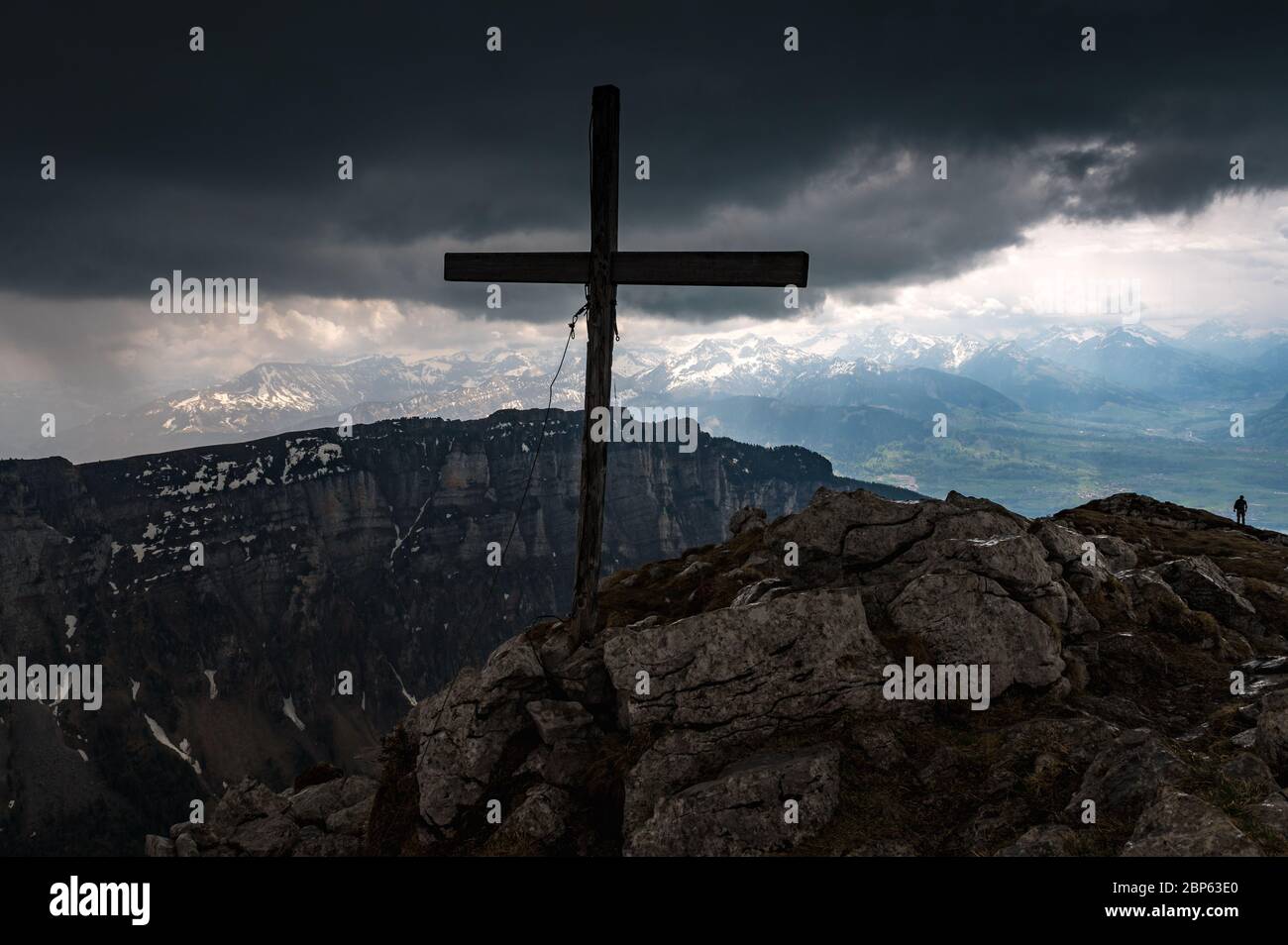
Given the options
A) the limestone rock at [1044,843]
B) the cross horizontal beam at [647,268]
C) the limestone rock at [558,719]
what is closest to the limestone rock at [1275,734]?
the limestone rock at [1044,843]

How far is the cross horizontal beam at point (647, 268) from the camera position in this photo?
49.3ft

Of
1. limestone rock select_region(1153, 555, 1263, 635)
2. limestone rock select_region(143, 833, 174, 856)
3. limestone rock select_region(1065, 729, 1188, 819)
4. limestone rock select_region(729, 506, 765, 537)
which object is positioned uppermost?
limestone rock select_region(729, 506, 765, 537)

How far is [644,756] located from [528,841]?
258cm

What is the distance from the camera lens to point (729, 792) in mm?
11875

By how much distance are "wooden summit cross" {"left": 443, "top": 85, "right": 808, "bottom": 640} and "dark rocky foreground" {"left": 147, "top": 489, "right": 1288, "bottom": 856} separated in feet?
7.93

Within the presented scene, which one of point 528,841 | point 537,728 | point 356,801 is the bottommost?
point 356,801

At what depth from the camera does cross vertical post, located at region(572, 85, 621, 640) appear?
15.9 m

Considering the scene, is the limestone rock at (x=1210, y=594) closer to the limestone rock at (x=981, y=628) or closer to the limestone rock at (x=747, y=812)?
the limestone rock at (x=981, y=628)

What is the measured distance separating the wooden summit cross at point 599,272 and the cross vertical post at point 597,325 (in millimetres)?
20

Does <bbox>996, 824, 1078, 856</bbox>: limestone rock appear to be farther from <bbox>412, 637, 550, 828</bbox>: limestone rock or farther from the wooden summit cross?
<bbox>412, 637, 550, 828</bbox>: limestone rock

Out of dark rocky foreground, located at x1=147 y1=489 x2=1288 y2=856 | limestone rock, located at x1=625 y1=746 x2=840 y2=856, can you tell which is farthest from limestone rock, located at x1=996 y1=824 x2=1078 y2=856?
limestone rock, located at x1=625 y1=746 x2=840 y2=856
